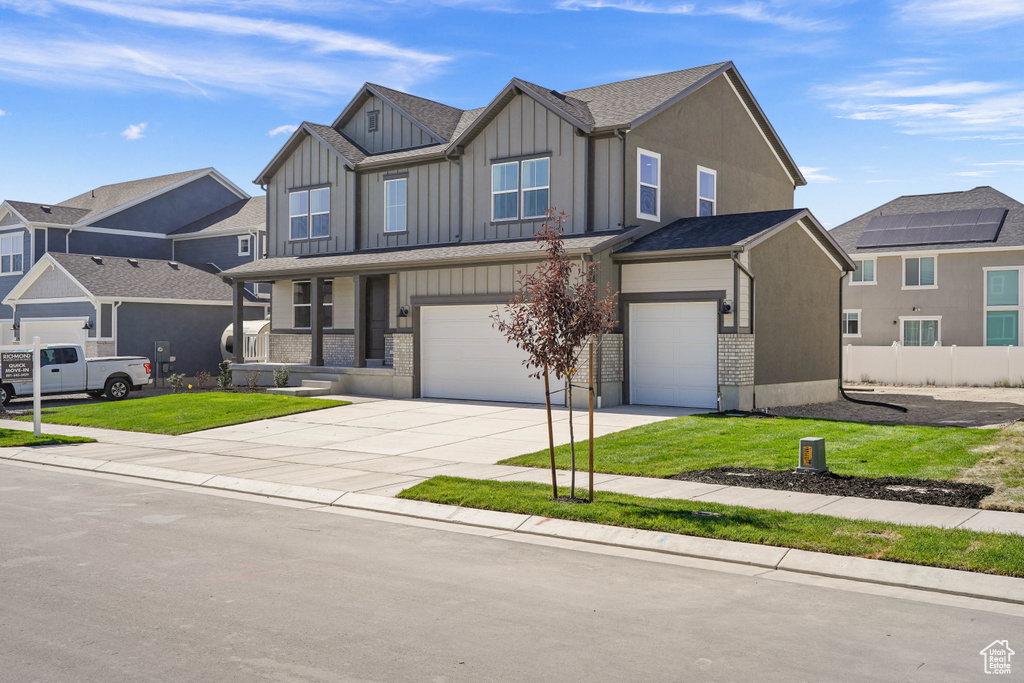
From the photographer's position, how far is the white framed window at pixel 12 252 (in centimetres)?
4022

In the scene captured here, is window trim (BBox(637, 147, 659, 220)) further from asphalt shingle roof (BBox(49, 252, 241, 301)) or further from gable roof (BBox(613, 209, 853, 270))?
asphalt shingle roof (BBox(49, 252, 241, 301))

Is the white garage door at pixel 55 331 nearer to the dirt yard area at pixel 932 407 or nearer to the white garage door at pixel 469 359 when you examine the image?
the white garage door at pixel 469 359

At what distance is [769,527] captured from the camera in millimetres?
9086

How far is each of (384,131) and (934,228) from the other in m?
25.7

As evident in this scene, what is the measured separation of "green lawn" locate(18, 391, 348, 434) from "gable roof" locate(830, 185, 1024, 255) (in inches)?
1103

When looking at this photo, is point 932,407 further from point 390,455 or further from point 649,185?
point 390,455

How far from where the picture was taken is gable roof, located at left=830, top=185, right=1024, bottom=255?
125 ft

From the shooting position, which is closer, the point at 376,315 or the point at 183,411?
the point at 183,411

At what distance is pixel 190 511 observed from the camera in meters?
10.8

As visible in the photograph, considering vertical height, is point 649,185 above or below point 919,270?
above

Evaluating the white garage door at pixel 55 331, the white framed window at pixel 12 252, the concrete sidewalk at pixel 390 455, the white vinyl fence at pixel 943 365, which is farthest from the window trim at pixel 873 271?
the white framed window at pixel 12 252

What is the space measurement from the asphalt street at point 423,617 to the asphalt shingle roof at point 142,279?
88.5 ft

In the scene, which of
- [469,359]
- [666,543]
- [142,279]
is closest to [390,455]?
[666,543]

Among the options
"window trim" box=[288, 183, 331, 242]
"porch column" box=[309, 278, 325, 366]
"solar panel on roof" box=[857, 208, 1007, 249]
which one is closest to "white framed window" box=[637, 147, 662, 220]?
"porch column" box=[309, 278, 325, 366]
